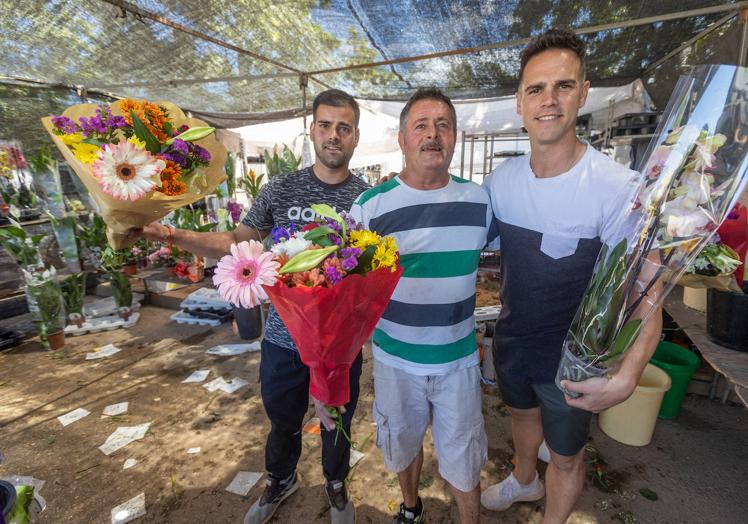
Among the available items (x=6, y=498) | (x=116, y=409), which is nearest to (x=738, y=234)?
(x=6, y=498)

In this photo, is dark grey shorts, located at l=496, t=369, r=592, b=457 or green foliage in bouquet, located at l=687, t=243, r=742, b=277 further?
green foliage in bouquet, located at l=687, t=243, r=742, b=277

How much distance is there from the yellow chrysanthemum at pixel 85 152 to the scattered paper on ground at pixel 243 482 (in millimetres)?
2362

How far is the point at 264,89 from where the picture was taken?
7188mm

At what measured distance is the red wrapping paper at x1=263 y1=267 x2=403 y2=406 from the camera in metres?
1.19

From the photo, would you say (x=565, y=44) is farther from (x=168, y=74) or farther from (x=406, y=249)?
(x=168, y=74)

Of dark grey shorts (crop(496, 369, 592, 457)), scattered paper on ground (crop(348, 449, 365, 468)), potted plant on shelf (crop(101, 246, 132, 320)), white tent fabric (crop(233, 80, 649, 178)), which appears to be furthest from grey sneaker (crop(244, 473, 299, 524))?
white tent fabric (crop(233, 80, 649, 178))

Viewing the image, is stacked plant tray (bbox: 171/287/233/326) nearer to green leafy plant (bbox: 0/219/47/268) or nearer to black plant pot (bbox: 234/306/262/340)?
A: black plant pot (bbox: 234/306/262/340)

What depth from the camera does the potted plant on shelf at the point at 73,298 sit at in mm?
4906

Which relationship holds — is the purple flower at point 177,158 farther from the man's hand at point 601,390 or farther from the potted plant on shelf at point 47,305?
the potted plant on shelf at point 47,305

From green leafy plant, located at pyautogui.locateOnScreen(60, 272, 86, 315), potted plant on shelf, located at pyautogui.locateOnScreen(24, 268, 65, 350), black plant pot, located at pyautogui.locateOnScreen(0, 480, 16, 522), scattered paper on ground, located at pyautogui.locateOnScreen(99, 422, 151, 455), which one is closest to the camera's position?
black plant pot, located at pyautogui.locateOnScreen(0, 480, 16, 522)

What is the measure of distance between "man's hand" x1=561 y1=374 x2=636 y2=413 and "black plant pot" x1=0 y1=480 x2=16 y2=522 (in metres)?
2.03

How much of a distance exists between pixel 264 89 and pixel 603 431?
7.85 m

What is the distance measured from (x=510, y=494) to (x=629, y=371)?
1510mm

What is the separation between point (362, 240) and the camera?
132cm
